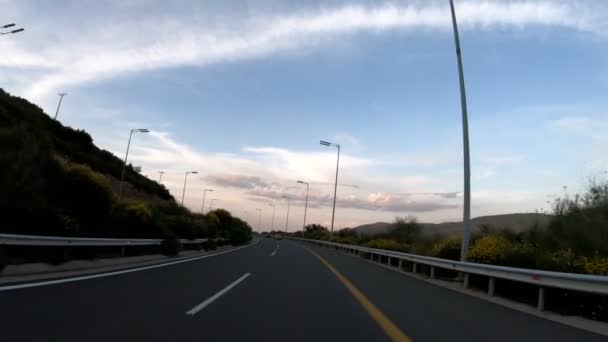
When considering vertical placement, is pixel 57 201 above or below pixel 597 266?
above

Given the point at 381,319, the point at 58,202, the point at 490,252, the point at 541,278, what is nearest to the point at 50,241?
the point at 58,202

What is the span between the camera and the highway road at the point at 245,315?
6738mm

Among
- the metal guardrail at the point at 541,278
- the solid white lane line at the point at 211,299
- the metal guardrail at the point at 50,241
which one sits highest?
the metal guardrail at the point at 541,278

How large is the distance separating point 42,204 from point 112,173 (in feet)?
152

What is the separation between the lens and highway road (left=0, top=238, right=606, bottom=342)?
674cm

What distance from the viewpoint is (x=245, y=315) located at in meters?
8.25

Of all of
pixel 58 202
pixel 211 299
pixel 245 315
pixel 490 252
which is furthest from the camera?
pixel 58 202

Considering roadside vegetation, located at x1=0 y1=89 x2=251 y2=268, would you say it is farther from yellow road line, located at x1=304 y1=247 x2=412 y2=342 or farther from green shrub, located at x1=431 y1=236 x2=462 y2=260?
green shrub, located at x1=431 y1=236 x2=462 y2=260

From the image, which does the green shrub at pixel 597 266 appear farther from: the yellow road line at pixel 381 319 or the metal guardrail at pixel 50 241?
the metal guardrail at pixel 50 241

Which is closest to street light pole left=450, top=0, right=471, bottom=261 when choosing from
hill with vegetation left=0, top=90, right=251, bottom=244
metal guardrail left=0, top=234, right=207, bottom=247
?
metal guardrail left=0, top=234, right=207, bottom=247

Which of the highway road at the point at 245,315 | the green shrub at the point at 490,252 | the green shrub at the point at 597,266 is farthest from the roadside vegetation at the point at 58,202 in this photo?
the green shrub at the point at 597,266

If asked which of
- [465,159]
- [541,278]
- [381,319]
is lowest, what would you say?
[381,319]

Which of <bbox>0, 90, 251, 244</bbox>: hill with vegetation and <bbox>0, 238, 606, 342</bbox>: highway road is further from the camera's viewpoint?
<bbox>0, 90, 251, 244</bbox>: hill with vegetation

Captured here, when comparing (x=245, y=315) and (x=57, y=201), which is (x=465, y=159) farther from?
(x=57, y=201)
